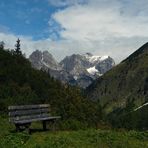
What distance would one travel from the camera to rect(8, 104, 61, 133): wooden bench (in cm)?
2155

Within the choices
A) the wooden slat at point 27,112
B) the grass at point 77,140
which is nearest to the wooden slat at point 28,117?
the wooden slat at point 27,112

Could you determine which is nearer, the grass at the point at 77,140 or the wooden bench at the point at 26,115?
the grass at the point at 77,140

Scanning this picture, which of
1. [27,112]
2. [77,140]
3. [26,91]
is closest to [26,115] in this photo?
[27,112]

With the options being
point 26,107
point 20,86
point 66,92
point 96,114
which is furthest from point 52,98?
point 26,107

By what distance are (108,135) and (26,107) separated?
5314 millimetres

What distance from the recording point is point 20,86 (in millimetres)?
45906

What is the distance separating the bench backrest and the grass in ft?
6.13

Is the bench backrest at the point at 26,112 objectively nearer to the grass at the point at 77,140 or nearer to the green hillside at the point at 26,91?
the grass at the point at 77,140

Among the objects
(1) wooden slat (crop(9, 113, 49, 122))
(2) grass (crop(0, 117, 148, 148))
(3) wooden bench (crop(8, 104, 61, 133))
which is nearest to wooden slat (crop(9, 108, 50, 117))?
(3) wooden bench (crop(8, 104, 61, 133))

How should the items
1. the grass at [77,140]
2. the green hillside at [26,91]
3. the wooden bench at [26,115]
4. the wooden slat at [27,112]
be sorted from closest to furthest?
the grass at [77,140] < the wooden bench at [26,115] < the wooden slat at [27,112] < the green hillside at [26,91]

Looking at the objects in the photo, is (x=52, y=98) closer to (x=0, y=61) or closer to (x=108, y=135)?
(x=0, y=61)

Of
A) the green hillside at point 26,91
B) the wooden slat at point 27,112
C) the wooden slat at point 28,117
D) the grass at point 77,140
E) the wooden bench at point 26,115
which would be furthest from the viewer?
the green hillside at point 26,91

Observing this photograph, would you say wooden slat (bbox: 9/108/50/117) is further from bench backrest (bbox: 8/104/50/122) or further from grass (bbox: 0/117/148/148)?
grass (bbox: 0/117/148/148)

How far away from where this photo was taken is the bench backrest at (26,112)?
2184 cm
